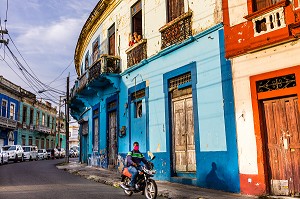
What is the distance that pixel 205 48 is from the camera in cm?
898

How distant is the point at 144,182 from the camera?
7.64 m

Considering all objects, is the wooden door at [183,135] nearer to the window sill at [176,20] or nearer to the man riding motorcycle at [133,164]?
the man riding motorcycle at [133,164]

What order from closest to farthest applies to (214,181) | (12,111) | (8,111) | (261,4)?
(261,4), (214,181), (8,111), (12,111)

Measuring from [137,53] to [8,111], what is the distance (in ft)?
82.0

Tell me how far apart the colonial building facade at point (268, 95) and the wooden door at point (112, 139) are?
7.83 meters

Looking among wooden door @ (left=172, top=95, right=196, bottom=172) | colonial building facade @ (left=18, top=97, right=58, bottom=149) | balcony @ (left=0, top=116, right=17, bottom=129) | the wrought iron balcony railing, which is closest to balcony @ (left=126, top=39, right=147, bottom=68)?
the wrought iron balcony railing

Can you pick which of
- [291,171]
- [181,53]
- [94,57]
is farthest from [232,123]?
[94,57]

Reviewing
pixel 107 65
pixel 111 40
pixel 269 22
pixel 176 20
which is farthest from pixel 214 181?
pixel 111 40

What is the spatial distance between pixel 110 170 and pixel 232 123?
825cm

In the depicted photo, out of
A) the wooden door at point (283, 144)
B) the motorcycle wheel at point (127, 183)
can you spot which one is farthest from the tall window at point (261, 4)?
the motorcycle wheel at point (127, 183)

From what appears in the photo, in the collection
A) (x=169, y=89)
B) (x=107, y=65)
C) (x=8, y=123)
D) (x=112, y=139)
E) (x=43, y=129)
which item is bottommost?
(x=112, y=139)

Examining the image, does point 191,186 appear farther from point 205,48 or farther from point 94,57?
point 94,57

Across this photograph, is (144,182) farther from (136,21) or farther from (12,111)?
(12,111)

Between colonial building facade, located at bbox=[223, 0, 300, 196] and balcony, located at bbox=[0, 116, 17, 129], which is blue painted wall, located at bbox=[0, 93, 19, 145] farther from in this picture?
colonial building facade, located at bbox=[223, 0, 300, 196]
